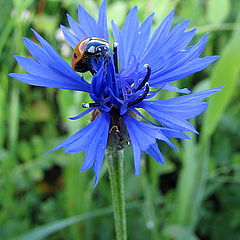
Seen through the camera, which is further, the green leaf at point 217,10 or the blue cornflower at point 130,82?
the green leaf at point 217,10

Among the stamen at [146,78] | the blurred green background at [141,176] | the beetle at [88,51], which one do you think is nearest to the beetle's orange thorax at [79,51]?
the beetle at [88,51]

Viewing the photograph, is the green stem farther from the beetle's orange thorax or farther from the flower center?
the beetle's orange thorax

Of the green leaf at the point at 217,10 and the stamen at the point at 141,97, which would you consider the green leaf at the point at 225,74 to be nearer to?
the green leaf at the point at 217,10

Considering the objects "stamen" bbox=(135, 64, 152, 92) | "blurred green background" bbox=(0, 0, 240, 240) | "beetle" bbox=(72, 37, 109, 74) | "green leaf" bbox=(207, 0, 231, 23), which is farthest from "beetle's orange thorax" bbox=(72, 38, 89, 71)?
"green leaf" bbox=(207, 0, 231, 23)

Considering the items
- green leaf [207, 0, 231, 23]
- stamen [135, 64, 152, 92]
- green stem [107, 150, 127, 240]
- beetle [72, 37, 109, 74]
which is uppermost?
green leaf [207, 0, 231, 23]

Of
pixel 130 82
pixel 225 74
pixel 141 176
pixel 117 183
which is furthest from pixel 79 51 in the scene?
pixel 141 176
